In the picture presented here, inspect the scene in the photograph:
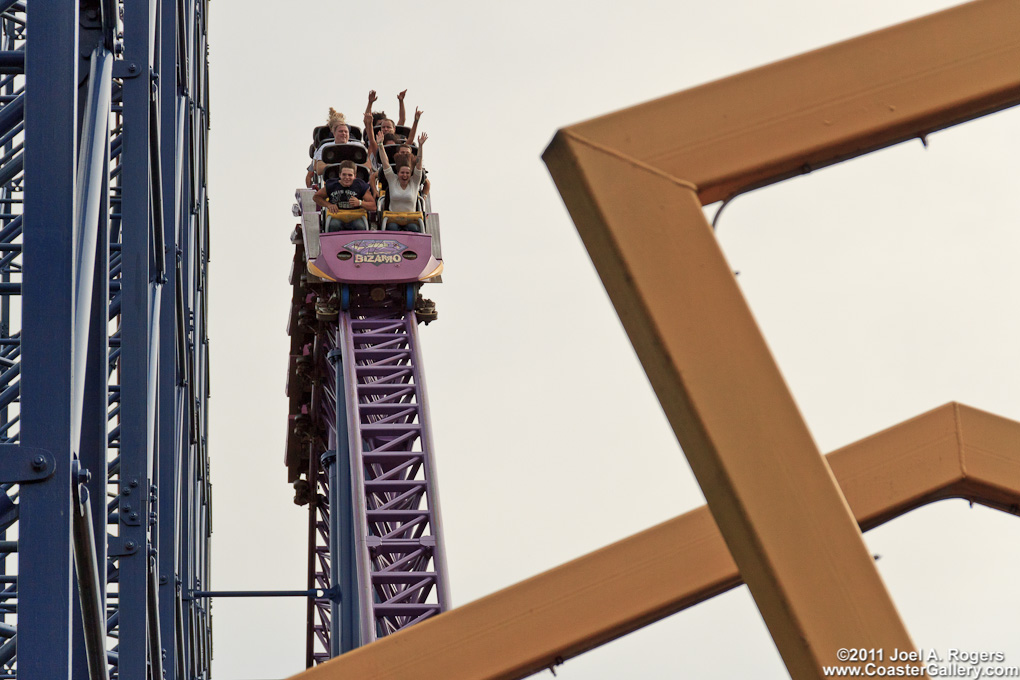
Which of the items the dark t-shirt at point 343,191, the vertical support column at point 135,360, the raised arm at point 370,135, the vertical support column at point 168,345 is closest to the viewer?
the vertical support column at point 135,360

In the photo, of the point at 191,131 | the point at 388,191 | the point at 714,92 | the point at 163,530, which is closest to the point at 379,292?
the point at 388,191

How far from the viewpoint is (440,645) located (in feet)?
11.5

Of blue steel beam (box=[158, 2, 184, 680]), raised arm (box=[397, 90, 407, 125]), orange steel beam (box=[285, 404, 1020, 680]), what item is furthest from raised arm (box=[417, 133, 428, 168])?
orange steel beam (box=[285, 404, 1020, 680])

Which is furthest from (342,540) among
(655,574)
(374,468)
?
(655,574)

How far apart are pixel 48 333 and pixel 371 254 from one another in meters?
16.4

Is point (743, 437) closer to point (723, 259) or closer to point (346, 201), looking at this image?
point (723, 259)

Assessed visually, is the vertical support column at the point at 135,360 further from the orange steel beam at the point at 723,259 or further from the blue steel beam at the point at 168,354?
the orange steel beam at the point at 723,259

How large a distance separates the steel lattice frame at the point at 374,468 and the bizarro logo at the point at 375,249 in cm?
108

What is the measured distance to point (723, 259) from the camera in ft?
7.26

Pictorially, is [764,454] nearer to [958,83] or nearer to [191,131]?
[958,83]

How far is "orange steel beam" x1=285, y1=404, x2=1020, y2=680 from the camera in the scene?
11.3 feet

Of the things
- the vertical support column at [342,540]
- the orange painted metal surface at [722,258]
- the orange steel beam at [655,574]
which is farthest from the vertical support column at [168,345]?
the vertical support column at [342,540]

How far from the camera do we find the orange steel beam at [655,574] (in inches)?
136

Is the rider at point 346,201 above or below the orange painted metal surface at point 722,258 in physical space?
above
